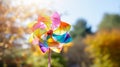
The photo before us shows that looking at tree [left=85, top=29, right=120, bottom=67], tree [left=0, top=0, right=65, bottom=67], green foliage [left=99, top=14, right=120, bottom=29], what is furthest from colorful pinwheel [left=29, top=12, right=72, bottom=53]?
green foliage [left=99, top=14, right=120, bottom=29]

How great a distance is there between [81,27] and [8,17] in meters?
31.1

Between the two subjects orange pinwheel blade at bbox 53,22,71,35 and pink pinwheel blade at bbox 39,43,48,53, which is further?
orange pinwheel blade at bbox 53,22,71,35

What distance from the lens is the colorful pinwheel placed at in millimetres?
5582

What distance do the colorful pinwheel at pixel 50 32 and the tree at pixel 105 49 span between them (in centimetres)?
968

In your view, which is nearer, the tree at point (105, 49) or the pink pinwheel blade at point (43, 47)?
the pink pinwheel blade at point (43, 47)

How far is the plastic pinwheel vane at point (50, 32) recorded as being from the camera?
18.3 ft

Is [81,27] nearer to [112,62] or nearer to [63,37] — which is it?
[112,62]

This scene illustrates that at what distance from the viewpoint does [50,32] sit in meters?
5.68

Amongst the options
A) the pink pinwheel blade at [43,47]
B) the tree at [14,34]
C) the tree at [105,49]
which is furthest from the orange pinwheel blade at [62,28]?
the tree at [105,49]

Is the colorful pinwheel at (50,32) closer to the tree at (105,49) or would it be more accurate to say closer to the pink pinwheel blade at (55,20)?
the pink pinwheel blade at (55,20)

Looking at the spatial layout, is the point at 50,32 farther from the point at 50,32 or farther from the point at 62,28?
the point at 62,28

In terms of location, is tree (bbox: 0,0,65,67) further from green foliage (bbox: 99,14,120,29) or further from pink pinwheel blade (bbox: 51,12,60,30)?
green foliage (bbox: 99,14,120,29)

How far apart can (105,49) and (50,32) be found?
33.2 feet

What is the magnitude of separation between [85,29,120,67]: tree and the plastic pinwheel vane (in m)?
9.68
